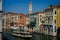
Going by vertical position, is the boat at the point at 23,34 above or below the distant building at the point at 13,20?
below

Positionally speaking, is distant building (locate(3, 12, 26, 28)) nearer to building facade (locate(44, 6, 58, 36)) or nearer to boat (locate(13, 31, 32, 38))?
boat (locate(13, 31, 32, 38))

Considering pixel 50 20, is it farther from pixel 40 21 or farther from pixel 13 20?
→ pixel 13 20

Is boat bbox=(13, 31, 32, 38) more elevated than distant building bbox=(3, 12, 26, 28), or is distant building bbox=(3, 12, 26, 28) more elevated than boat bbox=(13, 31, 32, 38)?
distant building bbox=(3, 12, 26, 28)

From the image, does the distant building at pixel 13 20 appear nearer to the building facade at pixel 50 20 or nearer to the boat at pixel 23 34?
the boat at pixel 23 34

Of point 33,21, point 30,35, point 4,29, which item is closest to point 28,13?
point 33,21

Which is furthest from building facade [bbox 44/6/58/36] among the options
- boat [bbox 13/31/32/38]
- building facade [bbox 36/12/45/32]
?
boat [bbox 13/31/32/38]

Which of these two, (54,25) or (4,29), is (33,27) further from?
(4,29)

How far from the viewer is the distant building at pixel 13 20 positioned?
4.30 ft

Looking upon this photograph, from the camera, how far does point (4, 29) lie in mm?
1444

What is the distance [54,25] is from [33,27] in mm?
182

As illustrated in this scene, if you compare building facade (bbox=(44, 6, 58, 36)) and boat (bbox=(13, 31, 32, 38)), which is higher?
building facade (bbox=(44, 6, 58, 36))

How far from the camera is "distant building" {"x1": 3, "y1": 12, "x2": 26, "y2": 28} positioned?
4.30 ft

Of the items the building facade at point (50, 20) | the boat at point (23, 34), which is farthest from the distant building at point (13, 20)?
the building facade at point (50, 20)

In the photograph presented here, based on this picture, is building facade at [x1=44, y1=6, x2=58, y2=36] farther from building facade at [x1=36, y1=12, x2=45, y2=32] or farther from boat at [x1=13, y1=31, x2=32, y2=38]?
boat at [x1=13, y1=31, x2=32, y2=38]
